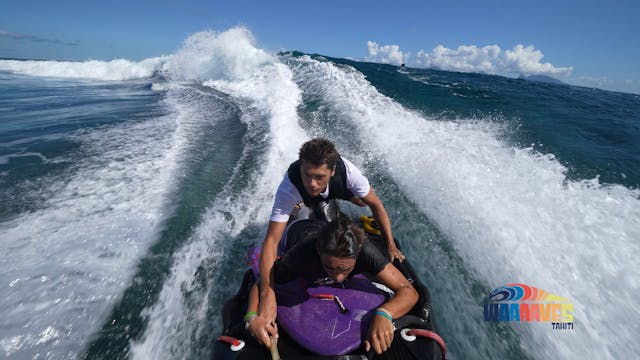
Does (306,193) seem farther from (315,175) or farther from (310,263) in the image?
(310,263)

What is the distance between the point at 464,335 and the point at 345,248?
1.78 meters

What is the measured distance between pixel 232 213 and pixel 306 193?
2.22 metres

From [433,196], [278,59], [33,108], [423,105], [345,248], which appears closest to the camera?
[345,248]

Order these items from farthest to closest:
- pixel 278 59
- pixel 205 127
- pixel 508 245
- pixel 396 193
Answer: pixel 278 59, pixel 205 127, pixel 396 193, pixel 508 245

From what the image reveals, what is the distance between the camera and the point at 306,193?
11.1ft

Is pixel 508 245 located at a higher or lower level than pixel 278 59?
lower

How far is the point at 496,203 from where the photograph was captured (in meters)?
4.75

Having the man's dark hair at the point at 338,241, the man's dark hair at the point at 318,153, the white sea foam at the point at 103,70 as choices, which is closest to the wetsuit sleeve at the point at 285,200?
the man's dark hair at the point at 318,153

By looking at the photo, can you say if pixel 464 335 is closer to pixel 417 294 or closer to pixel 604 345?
pixel 417 294

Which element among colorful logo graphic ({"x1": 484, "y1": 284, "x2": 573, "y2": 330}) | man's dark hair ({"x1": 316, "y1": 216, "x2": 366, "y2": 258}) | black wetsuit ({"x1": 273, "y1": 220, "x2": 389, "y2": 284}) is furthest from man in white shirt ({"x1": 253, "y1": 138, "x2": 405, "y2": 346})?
colorful logo graphic ({"x1": 484, "y1": 284, "x2": 573, "y2": 330})

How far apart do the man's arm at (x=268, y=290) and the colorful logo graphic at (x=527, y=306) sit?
7.39 ft

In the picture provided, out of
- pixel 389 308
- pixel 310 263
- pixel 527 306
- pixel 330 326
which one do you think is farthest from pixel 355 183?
pixel 527 306

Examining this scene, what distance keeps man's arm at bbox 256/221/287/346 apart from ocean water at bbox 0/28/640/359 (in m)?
0.90

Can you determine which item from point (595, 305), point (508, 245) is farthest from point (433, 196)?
point (595, 305)
